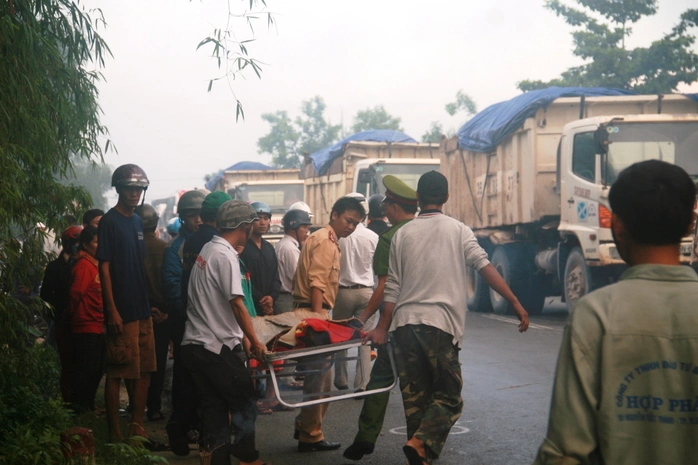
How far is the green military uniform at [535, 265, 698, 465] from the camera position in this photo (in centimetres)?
221

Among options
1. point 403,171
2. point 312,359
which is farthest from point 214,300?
point 403,171

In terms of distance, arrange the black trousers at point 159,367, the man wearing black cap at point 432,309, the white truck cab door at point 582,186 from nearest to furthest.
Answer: the man wearing black cap at point 432,309, the black trousers at point 159,367, the white truck cab door at point 582,186

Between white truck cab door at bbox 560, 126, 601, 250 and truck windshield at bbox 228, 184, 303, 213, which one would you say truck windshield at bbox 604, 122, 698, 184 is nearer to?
white truck cab door at bbox 560, 126, 601, 250

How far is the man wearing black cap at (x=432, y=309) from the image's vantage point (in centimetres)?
518

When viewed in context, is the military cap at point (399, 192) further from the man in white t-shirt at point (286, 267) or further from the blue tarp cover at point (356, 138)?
the blue tarp cover at point (356, 138)

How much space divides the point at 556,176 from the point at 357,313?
688 centimetres

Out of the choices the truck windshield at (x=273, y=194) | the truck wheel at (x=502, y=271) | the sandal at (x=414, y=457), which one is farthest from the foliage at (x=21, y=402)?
the truck windshield at (x=273, y=194)

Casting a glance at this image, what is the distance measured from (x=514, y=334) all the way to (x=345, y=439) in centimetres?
688

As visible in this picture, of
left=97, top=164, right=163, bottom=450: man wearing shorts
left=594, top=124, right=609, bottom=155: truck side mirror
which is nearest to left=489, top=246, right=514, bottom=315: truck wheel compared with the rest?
left=594, top=124, right=609, bottom=155: truck side mirror

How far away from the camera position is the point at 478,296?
17.4 meters

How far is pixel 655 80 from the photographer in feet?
98.7

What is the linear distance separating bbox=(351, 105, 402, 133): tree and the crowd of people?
63.7 metres

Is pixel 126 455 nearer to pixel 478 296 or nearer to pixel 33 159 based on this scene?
pixel 33 159

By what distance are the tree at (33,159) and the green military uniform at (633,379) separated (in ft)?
10.1
